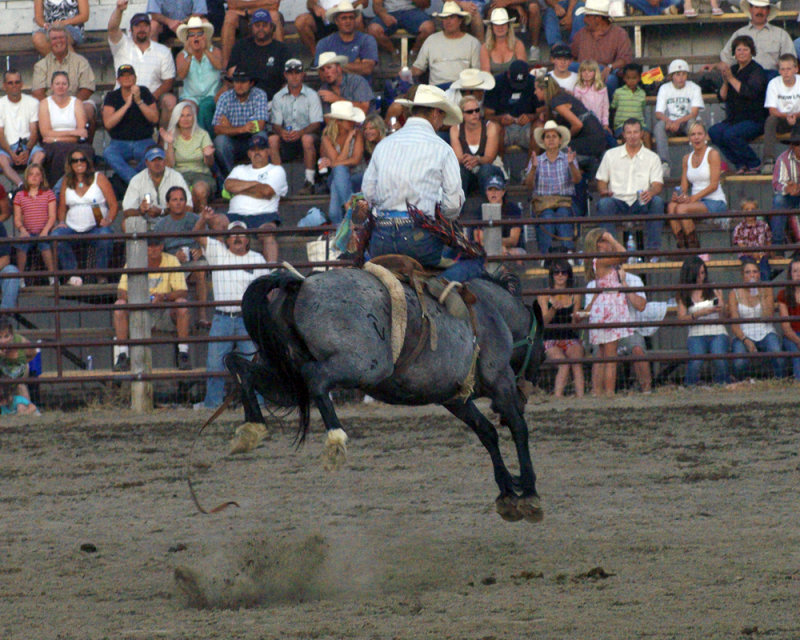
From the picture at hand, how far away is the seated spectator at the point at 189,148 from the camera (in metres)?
13.7

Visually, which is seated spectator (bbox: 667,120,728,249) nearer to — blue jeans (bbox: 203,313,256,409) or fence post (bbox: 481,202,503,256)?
fence post (bbox: 481,202,503,256)

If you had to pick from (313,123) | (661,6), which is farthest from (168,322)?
(661,6)

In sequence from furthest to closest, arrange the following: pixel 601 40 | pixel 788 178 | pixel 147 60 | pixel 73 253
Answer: pixel 147 60, pixel 601 40, pixel 788 178, pixel 73 253

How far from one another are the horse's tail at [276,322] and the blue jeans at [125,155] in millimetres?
8123

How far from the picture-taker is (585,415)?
10859 mm

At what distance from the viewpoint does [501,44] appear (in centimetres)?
1430

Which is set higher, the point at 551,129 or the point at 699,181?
the point at 551,129

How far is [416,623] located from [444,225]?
8.43 feet

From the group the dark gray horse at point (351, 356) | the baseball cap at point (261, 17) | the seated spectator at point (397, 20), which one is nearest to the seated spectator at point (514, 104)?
the seated spectator at point (397, 20)

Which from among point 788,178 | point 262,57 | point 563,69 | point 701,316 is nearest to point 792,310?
point 701,316

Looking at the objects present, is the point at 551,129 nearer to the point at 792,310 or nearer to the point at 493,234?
the point at 493,234

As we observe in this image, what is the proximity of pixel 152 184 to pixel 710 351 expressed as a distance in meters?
5.78

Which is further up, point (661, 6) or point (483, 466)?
point (661, 6)

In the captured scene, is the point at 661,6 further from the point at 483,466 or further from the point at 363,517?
the point at 363,517
